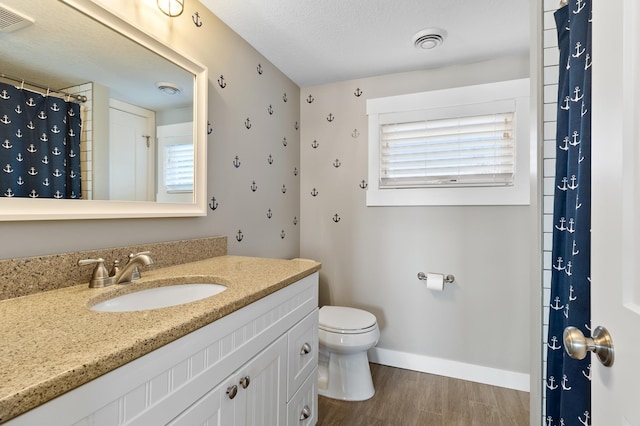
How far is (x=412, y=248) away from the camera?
2.17 m

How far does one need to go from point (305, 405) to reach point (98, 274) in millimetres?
991

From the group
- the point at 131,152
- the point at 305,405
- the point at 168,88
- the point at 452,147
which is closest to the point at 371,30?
the point at 452,147

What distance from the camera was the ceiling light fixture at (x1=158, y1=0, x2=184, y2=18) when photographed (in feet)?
4.18

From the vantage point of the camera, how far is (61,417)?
482mm

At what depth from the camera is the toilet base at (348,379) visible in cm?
183

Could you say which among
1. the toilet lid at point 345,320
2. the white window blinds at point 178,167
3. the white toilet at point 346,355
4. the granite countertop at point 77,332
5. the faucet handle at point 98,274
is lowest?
the white toilet at point 346,355

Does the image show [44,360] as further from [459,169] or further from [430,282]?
[459,169]

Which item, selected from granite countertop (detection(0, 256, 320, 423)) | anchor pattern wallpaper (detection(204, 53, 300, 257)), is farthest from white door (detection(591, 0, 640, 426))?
anchor pattern wallpaper (detection(204, 53, 300, 257))

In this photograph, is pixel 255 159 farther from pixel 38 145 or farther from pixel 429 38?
pixel 429 38

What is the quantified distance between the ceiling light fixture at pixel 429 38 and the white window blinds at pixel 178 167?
1.40 m

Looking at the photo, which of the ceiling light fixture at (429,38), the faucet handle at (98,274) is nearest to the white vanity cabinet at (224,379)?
the faucet handle at (98,274)

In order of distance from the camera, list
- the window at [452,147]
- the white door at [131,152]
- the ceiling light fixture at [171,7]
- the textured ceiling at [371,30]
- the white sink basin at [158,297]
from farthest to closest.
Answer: the window at [452,147], the textured ceiling at [371,30], the ceiling light fixture at [171,7], the white door at [131,152], the white sink basin at [158,297]

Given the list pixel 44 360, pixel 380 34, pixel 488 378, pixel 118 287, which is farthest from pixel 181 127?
pixel 488 378

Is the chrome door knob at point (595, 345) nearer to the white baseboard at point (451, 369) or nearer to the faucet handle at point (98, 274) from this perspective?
the faucet handle at point (98, 274)
